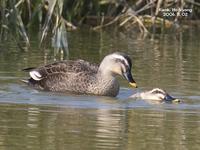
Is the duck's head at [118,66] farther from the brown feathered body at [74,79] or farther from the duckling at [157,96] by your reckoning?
the duckling at [157,96]

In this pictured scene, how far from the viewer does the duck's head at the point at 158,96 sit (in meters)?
11.3

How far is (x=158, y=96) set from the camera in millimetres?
11328

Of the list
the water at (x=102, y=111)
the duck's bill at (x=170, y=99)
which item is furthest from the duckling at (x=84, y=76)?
the duck's bill at (x=170, y=99)

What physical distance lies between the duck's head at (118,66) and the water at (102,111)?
12.0 inches

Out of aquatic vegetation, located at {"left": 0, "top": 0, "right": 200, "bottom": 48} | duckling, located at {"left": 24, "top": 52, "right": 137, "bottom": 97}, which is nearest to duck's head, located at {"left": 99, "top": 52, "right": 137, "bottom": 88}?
duckling, located at {"left": 24, "top": 52, "right": 137, "bottom": 97}

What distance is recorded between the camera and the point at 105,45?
1777 centimetres

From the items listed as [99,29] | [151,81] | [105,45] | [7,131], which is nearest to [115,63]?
[151,81]

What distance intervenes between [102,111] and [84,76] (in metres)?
1.89

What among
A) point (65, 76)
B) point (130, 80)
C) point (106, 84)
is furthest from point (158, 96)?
point (65, 76)

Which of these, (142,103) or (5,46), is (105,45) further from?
(142,103)

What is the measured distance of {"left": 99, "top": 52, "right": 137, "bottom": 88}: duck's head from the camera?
1216cm

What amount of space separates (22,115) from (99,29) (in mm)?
11172

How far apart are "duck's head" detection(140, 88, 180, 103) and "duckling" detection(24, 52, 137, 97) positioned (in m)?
0.46

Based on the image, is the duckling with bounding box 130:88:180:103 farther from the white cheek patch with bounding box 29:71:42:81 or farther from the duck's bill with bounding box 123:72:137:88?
the white cheek patch with bounding box 29:71:42:81
